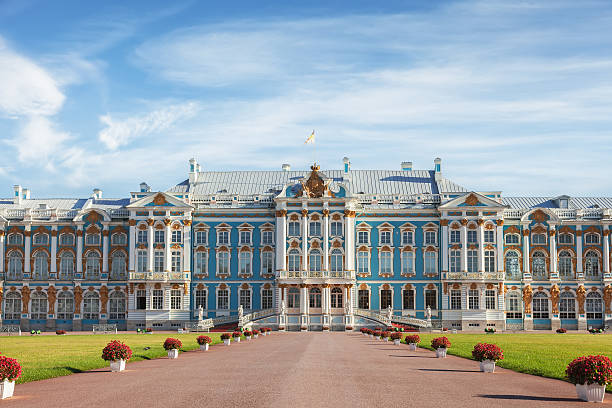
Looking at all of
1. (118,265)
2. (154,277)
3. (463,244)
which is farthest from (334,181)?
(118,265)

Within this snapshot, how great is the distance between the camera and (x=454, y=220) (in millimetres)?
85312

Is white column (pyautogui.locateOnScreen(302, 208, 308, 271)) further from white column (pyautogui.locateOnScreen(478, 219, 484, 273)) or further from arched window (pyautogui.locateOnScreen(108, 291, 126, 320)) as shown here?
arched window (pyautogui.locateOnScreen(108, 291, 126, 320))

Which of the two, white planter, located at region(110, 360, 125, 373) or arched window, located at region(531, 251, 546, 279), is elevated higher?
arched window, located at region(531, 251, 546, 279)

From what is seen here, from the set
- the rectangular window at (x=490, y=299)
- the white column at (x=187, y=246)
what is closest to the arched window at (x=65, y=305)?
the white column at (x=187, y=246)

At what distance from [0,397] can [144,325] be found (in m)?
62.3

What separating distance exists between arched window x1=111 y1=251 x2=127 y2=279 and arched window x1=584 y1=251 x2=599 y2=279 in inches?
1984

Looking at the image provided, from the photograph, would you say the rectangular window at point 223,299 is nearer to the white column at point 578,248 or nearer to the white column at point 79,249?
the white column at point 79,249

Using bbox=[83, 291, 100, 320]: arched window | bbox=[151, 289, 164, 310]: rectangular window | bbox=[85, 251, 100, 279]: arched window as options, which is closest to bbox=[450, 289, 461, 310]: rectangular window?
bbox=[151, 289, 164, 310]: rectangular window

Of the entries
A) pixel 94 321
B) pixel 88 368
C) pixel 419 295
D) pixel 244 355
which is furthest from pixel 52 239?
pixel 88 368

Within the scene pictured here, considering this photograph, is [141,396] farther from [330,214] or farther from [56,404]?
[330,214]

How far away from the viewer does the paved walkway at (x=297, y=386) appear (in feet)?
72.0

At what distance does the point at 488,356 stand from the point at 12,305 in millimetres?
68428

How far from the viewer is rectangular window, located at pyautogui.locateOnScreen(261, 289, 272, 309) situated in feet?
284

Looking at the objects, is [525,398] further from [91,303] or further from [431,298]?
[91,303]
